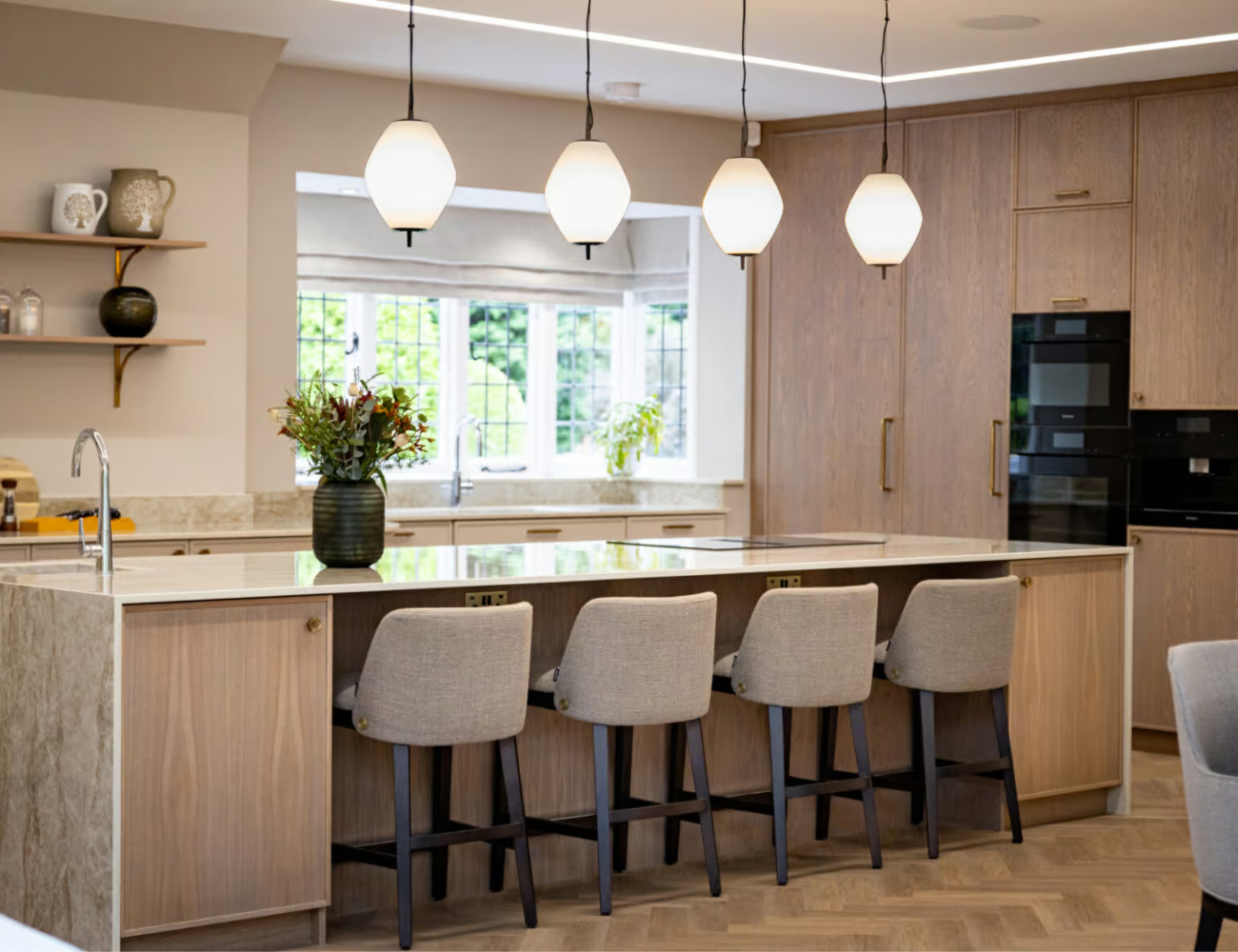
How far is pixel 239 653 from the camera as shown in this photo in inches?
138

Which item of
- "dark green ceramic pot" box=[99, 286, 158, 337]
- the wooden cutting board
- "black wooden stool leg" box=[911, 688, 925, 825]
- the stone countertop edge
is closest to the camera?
"black wooden stool leg" box=[911, 688, 925, 825]

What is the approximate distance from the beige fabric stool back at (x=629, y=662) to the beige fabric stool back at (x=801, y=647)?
29cm

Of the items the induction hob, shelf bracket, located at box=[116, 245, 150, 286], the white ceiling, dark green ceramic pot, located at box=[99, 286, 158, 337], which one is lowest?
the induction hob

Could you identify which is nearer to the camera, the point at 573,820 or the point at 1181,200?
the point at 573,820

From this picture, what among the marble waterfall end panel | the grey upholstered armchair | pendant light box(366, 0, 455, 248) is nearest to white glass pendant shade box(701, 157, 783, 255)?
pendant light box(366, 0, 455, 248)

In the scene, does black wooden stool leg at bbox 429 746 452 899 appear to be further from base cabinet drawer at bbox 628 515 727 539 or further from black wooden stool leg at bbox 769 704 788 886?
base cabinet drawer at bbox 628 515 727 539

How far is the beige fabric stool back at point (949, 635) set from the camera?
14.7 feet

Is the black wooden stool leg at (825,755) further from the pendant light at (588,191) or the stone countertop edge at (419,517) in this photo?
the stone countertop edge at (419,517)

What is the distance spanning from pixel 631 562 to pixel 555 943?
1.04m

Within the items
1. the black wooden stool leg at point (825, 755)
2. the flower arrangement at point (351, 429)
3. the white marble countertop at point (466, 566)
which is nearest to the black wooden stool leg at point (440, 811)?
the white marble countertop at point (466, 566)

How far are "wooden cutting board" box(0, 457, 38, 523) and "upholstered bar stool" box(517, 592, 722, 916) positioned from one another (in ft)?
7.49

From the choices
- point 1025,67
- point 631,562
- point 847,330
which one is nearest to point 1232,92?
point 1025,67

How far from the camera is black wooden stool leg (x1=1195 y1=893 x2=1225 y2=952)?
2.93 meters

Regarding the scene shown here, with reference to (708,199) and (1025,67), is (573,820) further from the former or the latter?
(1025,67)
